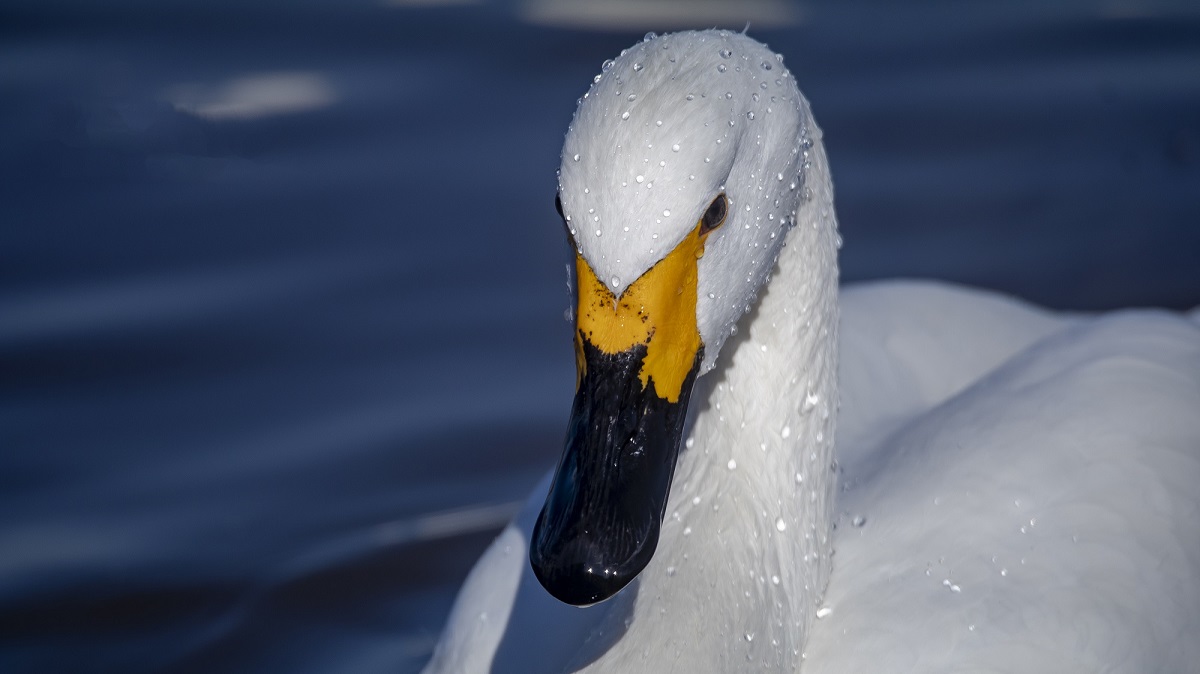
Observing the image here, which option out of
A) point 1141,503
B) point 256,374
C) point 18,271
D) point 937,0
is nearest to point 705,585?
point 1141,503

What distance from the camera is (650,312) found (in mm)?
2494

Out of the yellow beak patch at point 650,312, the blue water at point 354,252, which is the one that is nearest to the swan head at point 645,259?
the yellow beak patch at point 650,312

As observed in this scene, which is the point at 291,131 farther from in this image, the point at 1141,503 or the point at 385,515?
the point at 1141,503

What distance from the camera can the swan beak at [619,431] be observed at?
2.49m

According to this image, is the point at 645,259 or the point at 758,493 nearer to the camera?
the point at 645,259

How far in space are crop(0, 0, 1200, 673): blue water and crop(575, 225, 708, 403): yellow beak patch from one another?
184 centimetres

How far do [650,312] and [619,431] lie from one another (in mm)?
212

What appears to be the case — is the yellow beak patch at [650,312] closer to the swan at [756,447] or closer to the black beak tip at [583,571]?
the swan at [756,447]

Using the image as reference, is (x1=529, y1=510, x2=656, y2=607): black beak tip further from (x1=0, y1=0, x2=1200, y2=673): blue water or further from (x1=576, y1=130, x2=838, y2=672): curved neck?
(x1=0, y1=0, x2=1200, y2=673): blue water

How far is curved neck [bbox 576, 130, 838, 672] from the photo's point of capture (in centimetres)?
299

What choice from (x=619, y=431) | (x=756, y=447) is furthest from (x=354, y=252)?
(x=619, y=431)

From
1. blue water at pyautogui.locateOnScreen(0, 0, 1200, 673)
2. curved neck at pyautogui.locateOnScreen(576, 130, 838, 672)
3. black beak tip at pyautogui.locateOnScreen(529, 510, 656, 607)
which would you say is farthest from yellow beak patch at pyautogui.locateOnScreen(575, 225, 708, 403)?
blue water at pyautogui.locateOnScreen(0, 0, 1200, 673)

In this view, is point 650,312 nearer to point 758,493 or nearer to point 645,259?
point 645,259

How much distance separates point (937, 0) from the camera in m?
7.45
